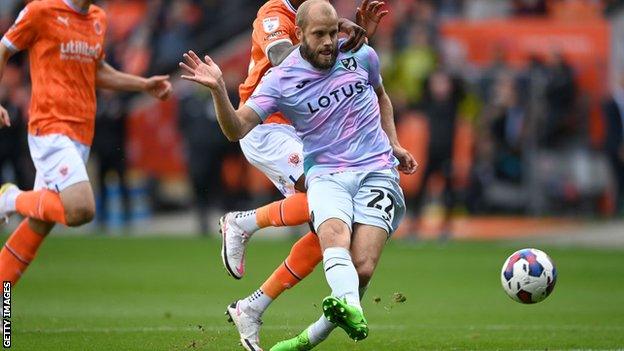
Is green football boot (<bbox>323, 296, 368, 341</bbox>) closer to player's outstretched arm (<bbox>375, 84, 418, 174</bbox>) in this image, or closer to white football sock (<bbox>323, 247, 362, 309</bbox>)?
white football sock (<bbox>323, 247, 362, 309</bbox>)

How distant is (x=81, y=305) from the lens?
530 inches

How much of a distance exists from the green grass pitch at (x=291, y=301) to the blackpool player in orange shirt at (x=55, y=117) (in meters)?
0.88

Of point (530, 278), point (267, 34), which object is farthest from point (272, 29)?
point (530, 278)

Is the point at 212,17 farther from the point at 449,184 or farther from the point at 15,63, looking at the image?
the point at 449,184

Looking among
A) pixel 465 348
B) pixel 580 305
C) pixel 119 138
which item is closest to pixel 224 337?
pixel 465 348

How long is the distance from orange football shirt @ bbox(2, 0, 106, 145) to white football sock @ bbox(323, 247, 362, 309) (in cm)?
364

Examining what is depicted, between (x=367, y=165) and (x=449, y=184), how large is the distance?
12.5 meters

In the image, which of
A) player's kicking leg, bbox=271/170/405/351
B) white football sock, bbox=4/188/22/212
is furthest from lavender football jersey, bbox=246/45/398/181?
white football sock, bbox=4/188/22/212

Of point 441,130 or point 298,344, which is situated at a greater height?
point 298,344

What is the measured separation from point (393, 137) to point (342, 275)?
5.19 feet

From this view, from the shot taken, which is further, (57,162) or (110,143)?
(110,143)

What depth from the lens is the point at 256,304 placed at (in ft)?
33.6

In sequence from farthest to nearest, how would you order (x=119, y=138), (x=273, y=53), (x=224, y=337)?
(x=119, y=138)
(x=224, y=337)
(x=273, y=53)

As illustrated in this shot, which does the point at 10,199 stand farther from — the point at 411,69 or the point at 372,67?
the point at 411,69
